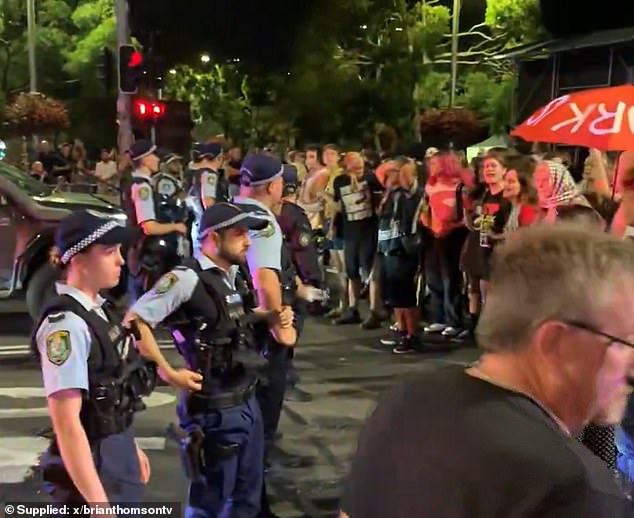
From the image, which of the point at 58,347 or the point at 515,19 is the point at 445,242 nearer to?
the point at 58,347

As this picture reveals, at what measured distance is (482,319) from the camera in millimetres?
1740

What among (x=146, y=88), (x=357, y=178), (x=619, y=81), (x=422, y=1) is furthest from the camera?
(x=422, y=1)

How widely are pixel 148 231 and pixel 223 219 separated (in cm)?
503

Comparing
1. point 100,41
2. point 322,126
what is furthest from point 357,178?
point 100,41

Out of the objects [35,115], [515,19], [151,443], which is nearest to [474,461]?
[151,443]

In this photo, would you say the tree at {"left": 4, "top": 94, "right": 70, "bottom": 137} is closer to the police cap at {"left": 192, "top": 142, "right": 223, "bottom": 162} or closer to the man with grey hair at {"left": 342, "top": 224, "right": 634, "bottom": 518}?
the police cap at {"left": 192, "top": 142, "right": 223, "bottom": 162}

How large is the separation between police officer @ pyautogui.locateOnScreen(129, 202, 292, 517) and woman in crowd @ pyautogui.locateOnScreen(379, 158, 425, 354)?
541 centimetres

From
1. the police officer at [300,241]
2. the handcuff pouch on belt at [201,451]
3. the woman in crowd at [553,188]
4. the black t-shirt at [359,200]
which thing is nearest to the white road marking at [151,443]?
the police officer at [300,241]

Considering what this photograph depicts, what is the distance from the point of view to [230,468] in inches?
153

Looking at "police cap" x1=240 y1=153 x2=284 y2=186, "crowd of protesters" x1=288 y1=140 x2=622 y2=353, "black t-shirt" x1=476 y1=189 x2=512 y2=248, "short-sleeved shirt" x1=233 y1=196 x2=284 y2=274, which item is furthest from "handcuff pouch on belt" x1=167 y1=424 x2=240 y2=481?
"black t-shirt" x1=476 y1=189 x2=512 y2=248

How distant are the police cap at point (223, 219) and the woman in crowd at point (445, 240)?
5571mm

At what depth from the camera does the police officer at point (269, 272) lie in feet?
15.6

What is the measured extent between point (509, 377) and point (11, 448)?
5.12 metres

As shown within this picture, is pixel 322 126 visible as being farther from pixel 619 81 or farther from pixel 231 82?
pixel 619 81
